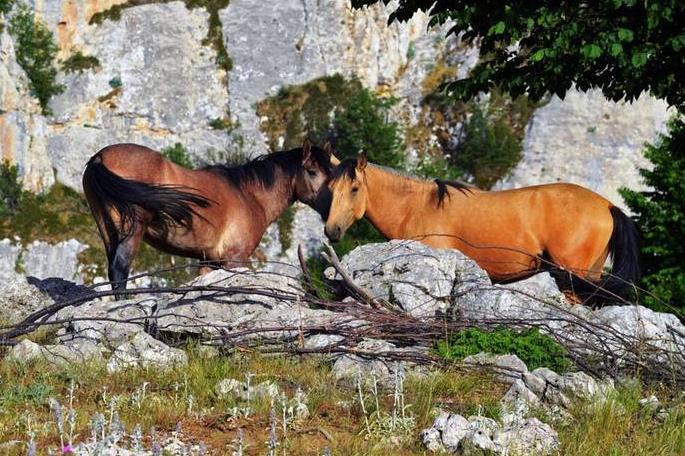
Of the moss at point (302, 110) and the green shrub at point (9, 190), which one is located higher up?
the moss at point (302, 110)

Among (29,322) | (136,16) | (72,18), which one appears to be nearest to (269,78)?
(136,16)

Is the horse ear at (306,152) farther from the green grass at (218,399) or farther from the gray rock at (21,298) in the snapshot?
the green grass at (218,399)

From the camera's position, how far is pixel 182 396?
20.4ft

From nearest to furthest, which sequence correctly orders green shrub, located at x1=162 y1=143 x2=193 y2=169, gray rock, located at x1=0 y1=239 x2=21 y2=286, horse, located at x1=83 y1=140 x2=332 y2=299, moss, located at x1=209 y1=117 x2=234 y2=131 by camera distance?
horse, located at x1=83 y1=140 x2=332 y2=299 < gray rock, located at x1=0 y1=239 x2=21 y2=286 < green shrub, located at x1=162 y1=143 x2=193 y2=169 < moss, located at x1=209 y1=117 x2=234 y2=131

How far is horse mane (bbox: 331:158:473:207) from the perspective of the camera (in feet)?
38.0

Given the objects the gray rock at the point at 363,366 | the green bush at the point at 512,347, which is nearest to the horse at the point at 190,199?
the gray rock at the point at 363,366

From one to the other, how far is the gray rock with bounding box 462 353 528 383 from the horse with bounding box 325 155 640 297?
4.47 meters

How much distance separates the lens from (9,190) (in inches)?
1420

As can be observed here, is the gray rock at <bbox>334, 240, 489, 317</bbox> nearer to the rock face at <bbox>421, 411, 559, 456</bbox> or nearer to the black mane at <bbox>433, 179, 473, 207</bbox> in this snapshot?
the black mane at <bbox>433, 179, 473, 207</bbox>

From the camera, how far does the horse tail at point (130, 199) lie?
1042cm

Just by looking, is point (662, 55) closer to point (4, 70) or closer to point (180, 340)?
point (180, 340)

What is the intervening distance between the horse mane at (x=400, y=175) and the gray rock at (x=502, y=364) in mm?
4905

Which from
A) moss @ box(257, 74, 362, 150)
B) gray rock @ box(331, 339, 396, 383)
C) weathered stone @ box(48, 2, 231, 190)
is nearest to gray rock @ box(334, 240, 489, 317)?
gray rock @ box(331, 339, 396, 383)

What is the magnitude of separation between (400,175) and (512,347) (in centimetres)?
518
